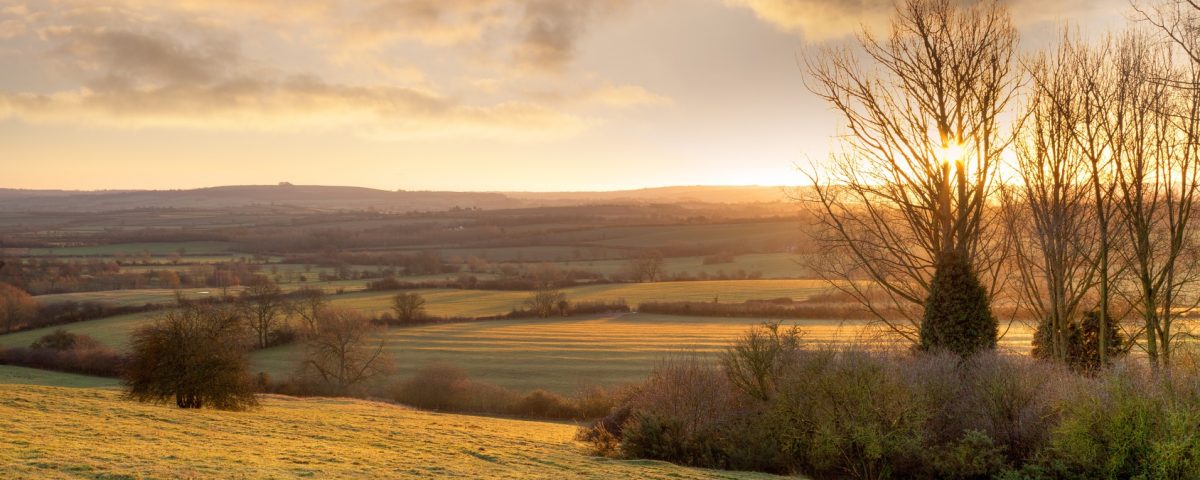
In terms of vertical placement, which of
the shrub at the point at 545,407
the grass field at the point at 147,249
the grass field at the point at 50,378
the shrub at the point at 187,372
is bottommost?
the shrub at the point at 545,407

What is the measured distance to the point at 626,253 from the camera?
118125 millimetres

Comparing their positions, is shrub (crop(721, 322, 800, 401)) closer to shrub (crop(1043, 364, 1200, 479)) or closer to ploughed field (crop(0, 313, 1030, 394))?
shrub (crop(1043, 364, 1200, 479))

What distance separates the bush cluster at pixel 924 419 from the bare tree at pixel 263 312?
173 ft

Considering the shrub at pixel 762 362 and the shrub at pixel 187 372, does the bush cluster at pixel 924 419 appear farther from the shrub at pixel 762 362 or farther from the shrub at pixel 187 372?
the shrub at pixel 187 372

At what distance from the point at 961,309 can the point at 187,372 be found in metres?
31.4

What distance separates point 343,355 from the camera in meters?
55.6

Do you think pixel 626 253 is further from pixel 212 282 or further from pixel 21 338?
pixel 21 338

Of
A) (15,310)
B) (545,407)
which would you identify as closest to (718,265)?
(545,407)

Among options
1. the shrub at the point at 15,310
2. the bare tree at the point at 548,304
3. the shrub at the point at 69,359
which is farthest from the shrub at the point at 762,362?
the shrub at the point at 15,310

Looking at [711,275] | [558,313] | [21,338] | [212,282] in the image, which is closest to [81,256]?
[212,282]

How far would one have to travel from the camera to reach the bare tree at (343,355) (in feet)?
182

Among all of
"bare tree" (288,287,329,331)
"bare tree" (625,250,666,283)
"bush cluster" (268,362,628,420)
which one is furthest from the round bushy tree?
"bare tree" (625,250,666,283)

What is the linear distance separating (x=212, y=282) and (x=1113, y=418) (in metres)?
103

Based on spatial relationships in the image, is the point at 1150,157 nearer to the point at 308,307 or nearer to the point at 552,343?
the point at 552,343
